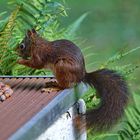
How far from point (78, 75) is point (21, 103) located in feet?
1.42

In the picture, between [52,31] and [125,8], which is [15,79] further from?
[125,8]

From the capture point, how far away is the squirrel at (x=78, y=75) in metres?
2.88

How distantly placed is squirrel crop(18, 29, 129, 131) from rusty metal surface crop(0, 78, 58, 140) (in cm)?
9

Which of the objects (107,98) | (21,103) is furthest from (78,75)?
(21,103)

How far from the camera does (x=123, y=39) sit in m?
7.08

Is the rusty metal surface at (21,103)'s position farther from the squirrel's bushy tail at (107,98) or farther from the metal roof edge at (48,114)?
the squirrel's bushy tail at (107,98)

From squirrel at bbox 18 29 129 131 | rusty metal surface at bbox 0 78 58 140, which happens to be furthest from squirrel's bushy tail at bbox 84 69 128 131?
rusty metal surface at bbox 0 78 58 140

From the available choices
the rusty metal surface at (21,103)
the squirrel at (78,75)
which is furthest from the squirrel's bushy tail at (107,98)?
the rusty metal surface at (21,103)

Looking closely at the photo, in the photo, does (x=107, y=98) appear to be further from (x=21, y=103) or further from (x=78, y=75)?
(x=21, y=103)

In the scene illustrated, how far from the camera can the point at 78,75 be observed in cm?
300

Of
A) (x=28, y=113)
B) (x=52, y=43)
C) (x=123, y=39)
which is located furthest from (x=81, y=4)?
(x=28, y=113)

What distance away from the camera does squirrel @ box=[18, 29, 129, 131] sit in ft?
9.46

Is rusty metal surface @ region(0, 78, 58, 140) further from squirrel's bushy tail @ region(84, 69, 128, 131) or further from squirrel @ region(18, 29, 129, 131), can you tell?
squirrel's bushy tail @ region(84, 69, 128, 131)

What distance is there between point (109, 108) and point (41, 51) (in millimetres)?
406
